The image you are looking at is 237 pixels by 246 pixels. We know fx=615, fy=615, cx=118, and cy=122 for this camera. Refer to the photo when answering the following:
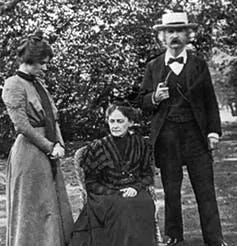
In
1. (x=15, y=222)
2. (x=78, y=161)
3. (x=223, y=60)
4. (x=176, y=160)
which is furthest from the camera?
(x=223, y=60)

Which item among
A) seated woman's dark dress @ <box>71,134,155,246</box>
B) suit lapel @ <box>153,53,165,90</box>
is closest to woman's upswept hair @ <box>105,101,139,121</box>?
seated woman's dark dress @ <box>71,134,155,246</box>

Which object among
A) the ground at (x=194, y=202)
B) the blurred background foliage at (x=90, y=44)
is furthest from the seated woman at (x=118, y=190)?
the blurred background foliage at (x=90, y=44)

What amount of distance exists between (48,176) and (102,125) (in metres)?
9.51

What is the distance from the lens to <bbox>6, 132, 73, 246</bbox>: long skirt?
4449mm

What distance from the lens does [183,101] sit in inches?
198

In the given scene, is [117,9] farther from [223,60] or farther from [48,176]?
[48,176]

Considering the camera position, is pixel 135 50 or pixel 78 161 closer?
pixel 78 161

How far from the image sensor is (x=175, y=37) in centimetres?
496

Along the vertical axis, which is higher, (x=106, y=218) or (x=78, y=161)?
(x=78, y=161)

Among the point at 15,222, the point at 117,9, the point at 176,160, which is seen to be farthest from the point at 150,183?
the point at 117,9

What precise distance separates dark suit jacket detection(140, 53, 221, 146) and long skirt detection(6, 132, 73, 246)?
1.06 m

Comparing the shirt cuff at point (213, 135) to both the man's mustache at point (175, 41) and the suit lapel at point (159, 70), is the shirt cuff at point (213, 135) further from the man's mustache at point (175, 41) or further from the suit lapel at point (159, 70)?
the man's mustache at point (175, 41)

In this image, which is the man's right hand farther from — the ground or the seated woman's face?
the ground

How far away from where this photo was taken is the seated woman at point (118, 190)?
15.0ft
